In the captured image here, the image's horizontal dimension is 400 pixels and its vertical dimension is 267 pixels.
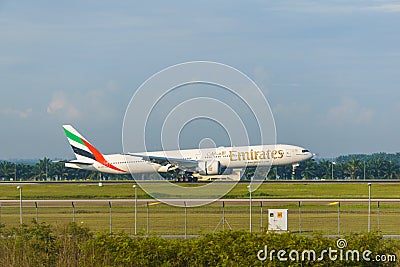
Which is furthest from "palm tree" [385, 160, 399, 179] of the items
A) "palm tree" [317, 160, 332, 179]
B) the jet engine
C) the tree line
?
the jet engine

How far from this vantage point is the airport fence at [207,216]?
32787 millimetres

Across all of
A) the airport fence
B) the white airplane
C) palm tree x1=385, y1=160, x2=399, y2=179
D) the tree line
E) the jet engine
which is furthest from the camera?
the tree line

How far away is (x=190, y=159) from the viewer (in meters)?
83.1

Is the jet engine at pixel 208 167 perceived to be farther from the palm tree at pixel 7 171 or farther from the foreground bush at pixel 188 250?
the foreground bush at pixel 188 250

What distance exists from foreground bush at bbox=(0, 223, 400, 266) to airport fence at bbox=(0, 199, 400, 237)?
7566 mm

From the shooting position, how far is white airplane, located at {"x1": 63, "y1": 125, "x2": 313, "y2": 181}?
78.5 metres

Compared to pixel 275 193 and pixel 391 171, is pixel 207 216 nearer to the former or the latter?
pixel 275 193

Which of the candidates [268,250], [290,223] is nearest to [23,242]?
[268,250]

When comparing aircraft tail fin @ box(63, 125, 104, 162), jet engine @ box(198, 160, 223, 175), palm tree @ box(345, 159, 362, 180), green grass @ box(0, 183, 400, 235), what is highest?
aircraft tail fin @ box(63, 125, 104, 162)

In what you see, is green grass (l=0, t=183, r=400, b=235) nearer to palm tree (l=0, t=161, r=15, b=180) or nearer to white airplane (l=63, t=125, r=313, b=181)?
white airplane (l=63, t=125, r=313, b=181)

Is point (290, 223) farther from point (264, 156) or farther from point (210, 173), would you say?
point (264, 156)

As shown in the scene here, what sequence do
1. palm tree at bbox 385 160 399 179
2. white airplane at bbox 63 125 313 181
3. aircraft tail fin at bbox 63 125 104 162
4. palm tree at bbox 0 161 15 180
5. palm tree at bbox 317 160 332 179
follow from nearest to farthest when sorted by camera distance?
white airplane at bbox 63 125 313 181 < aircraft tail fin at bbox 63 125 104 162 < palm tree at bbox 385 160 399 179 < palm tree at bbox 317 160 332 179 < palm tree at bbox 0 161 15 180

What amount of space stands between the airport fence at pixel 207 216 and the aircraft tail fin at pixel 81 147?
127 ft

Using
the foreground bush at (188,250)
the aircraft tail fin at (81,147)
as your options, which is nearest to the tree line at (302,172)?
the aircraft tail fin at (81,147)
